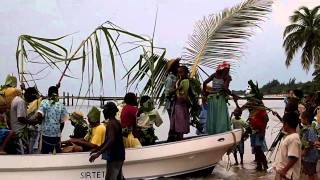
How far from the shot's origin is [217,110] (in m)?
9.44

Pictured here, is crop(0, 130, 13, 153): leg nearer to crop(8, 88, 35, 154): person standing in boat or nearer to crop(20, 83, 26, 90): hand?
crop(8, 88, 35, 154): person standing in boat

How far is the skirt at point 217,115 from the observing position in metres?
9.43

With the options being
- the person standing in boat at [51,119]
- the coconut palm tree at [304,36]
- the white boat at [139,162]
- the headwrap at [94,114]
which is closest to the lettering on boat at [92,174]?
the white boat at [139,162]

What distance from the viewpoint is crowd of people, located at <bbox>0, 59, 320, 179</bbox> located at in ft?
23.4

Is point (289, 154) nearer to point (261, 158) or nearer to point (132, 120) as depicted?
point (132, 120)

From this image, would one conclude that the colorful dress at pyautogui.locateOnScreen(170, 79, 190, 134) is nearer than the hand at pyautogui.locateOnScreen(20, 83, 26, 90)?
No

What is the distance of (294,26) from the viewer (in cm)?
4084

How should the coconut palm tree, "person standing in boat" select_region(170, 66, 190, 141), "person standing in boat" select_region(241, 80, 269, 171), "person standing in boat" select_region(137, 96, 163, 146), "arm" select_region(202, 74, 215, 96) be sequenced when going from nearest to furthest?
1. "person standing in boat" select_region(137, 96, 163, 146)
2. "person standing in boat" select_region(170, 66, 190, 141)
3. "arm" select_region(202, 74, 215, 96)
4. "person standing in boat" select_region(241, 80, 269, 171)
5. the coconut palm tree

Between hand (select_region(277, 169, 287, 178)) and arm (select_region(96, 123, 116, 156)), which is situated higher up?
arm (select_region(96, 123, 116, 156))

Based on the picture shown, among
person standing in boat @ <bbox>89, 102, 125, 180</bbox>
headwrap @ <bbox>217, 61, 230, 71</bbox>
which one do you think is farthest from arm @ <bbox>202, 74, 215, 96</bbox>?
person standing in boat @ <bbox>89, 102, 125, 180</bbox>

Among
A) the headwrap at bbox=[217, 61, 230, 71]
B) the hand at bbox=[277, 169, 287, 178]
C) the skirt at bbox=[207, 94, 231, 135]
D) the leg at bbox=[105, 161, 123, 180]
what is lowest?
the leg at bbox=[105, 161, 123, 180]

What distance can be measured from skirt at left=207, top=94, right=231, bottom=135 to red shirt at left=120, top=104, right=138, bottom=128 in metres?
1.74

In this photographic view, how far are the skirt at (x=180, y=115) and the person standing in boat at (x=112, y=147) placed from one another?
7.33ft

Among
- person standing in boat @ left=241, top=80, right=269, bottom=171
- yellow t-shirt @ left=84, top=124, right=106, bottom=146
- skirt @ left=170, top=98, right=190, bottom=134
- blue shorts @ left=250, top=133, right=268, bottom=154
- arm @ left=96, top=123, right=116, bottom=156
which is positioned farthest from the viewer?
blue shorts @ left=250, top=133, right=268, bottom=154
